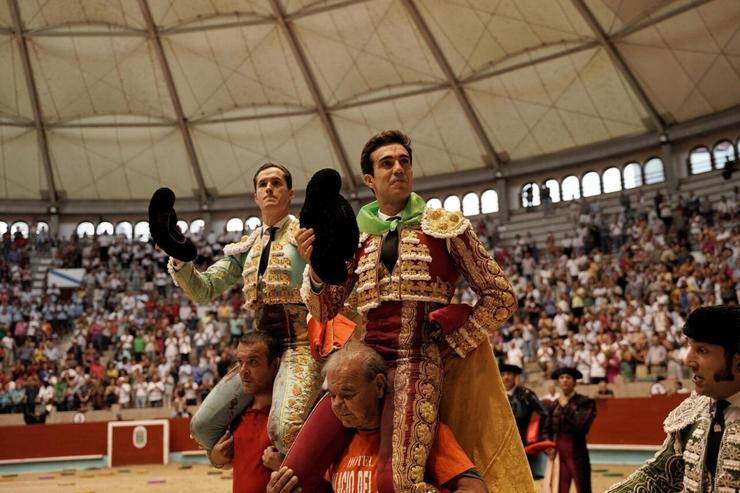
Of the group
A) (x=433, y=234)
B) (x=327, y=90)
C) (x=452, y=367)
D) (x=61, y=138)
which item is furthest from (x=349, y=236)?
(x=61, y=138)

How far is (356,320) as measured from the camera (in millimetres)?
3742

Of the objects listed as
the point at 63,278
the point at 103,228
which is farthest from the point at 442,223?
the point at 103,228

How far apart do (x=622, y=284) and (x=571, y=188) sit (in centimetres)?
706

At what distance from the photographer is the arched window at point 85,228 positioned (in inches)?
1086

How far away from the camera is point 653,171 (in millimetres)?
22500

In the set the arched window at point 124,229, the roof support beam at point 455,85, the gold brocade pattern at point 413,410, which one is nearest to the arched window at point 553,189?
the roof support beam at point 455,85

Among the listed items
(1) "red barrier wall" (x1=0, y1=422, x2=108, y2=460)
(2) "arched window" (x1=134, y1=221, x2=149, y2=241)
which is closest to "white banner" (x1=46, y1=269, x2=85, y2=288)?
(2) "arched window" (x1=134, y1=221, x2=149, y2=241)

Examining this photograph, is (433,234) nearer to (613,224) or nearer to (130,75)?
(613,224)

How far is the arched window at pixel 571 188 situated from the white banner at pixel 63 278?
15.2 metres

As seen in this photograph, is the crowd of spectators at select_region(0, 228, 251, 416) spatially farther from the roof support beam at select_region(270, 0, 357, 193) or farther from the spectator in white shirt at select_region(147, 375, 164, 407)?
the roof support beam at select_region(270, 0, 357, 193)

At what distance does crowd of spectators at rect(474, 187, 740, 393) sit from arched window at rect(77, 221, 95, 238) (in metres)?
14.4

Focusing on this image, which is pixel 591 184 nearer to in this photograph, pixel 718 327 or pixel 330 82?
pixel 330 82

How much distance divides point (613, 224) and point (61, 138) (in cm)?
1768

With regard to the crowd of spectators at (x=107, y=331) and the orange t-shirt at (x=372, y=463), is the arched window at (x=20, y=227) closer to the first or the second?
the crowd of spectators at (x=107, y=331)
